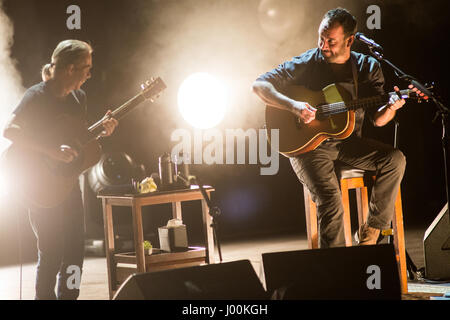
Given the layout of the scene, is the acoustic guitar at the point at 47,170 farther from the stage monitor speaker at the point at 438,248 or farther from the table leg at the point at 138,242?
the stage monitor speaker at the point at 438,248

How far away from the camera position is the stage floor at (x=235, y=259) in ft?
11.8

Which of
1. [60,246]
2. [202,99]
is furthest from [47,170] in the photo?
[202,99]

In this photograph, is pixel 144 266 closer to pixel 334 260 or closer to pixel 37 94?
pixel 37 94

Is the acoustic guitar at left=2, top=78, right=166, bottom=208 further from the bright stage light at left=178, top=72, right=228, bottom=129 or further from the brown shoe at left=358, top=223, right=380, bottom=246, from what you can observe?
the bright stage light at left=178, top=72, right=228, bottom=129

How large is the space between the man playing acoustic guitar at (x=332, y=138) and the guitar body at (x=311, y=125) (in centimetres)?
3

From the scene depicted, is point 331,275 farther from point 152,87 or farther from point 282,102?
point 152,87

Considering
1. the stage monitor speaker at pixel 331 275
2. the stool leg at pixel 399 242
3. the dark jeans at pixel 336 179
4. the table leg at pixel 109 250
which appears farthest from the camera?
the table leg at pixel 109 250

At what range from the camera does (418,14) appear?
6.18 m

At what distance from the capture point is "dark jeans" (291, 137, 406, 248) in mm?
3322

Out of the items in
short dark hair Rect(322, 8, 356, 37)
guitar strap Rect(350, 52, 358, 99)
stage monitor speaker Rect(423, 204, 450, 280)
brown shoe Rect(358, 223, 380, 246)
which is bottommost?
stage monitor speaker Rect(423, 204, 450, 280)

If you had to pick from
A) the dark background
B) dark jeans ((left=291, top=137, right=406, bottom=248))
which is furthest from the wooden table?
the dark background

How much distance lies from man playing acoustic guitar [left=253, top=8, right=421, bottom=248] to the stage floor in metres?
0.50

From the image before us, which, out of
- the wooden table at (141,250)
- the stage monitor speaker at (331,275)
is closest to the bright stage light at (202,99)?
the wooden table at (141,250)
